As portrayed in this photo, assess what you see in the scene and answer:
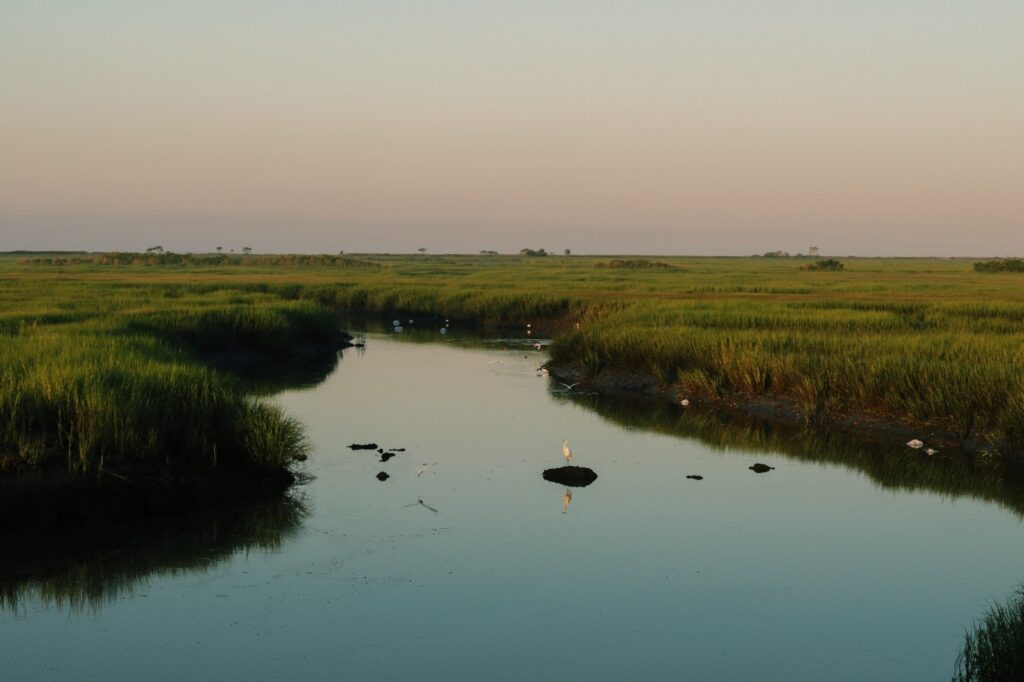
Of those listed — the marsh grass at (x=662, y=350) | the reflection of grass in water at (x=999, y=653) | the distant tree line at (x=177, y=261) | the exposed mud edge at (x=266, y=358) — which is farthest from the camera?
the distant tree line at (x=177, y=261)

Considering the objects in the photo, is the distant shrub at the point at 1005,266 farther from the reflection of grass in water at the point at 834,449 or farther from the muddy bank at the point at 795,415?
the reflection of grass in water at the point at 834,449

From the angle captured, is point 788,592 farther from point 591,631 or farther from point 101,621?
point 101,621

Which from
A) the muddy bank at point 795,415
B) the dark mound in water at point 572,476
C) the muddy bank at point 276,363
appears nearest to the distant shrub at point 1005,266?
the muddy bank at point 795,415

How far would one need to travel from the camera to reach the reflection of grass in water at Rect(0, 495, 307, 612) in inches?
334

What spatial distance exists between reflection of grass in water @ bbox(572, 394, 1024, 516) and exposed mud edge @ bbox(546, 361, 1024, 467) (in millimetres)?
213

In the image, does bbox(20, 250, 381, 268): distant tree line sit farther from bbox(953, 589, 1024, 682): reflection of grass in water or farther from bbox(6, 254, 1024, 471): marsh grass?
bbox(953, 589, 1024, 682): reflection of grass in water

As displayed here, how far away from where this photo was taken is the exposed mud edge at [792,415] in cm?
1385

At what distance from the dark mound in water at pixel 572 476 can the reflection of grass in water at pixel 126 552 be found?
12.0ft

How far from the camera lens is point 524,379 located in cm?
2319

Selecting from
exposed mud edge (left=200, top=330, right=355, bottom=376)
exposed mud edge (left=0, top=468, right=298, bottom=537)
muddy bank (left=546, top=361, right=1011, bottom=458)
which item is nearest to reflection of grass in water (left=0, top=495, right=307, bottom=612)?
exposed mud edge (left=0, top=468, right=298, bottom=537)

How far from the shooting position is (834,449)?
14766 mm

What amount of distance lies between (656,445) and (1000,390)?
5.21 metres

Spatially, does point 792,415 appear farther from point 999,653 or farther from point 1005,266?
point 1005,266

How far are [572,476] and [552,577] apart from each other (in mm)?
4014
